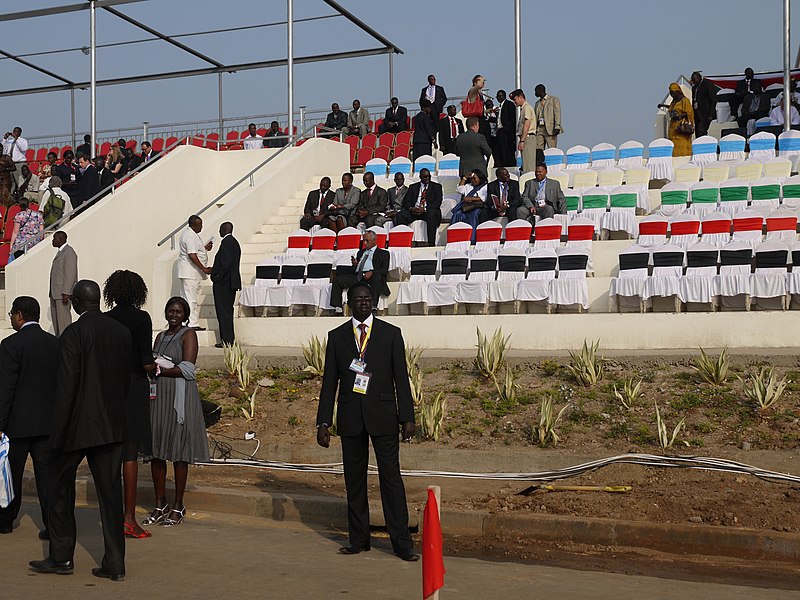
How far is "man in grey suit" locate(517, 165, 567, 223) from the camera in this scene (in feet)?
62.8

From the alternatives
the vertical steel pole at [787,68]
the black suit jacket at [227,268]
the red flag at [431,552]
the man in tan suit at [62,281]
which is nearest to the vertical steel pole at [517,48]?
the vertical steel pole at [787,68]

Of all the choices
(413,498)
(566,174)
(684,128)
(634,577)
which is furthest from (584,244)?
(634,577)

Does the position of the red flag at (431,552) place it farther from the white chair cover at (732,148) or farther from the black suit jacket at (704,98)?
the black suit jacket at (704,98)

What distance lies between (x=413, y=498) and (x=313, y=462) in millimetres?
2520

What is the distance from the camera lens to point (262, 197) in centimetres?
2223

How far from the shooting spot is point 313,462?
39.2 feet

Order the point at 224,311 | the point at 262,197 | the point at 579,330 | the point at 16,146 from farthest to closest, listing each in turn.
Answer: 1. the point at 16,146
2. the point at 262,197
3. the point at 224,311
4. the point at 579,330

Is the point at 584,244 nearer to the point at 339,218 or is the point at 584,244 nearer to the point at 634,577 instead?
the point at 339,218

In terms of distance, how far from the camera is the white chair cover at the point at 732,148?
21656mm

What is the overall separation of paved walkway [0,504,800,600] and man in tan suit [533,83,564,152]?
16019 millimetres

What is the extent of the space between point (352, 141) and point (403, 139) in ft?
5.02

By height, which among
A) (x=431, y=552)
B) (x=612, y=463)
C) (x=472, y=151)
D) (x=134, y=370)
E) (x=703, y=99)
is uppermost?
(x=703, y=99)

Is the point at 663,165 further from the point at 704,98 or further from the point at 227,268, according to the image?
the point at 227,268

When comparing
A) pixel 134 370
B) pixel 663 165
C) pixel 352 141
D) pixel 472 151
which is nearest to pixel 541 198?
pixel 472 151
